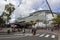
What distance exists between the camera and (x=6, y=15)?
80.0m

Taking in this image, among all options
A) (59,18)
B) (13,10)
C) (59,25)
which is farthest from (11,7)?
(59,25)

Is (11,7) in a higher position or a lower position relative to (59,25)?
higher

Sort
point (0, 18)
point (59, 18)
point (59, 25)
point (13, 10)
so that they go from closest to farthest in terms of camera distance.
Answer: point (13, 10)
point (0, 18)
point (59, 18)
point (59, 25)

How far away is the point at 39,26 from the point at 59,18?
18.7 meters

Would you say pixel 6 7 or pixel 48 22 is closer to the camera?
pixel 6 7

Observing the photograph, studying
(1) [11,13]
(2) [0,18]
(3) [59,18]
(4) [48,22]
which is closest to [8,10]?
(1) [11,13]

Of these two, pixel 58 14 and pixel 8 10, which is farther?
pixel 58 14

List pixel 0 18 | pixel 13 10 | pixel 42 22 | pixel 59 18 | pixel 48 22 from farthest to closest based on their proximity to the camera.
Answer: pixel 42 22 < pixel 48 22 < pixel 59 18 < pixel 0 18 < pixel 13 10

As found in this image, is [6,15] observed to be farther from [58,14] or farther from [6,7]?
[58,14]

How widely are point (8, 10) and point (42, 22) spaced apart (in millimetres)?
55005

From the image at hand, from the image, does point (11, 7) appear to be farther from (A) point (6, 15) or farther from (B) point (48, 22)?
(B) point (48, 22)

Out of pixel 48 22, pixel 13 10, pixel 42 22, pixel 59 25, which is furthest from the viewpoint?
pixel 42 22

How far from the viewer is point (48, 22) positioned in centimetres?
12319

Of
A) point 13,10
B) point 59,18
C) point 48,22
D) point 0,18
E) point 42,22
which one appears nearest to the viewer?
point 13,10
